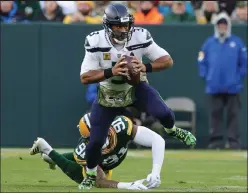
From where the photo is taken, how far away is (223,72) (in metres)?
17.0

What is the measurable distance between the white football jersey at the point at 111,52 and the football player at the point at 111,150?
15.7 inches

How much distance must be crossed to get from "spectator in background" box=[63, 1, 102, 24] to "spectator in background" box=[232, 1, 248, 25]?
2.47 meters

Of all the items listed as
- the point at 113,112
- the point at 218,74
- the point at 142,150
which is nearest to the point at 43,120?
the point at 142,150

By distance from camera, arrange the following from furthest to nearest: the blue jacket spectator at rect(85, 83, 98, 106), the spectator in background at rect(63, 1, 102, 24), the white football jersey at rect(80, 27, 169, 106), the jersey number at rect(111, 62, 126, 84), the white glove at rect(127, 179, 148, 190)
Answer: the spectator in background at rect(63, 1, 102, 24)
the blue jacket spectator at rect(85, 83, 98, 106)
the jersey number at rect(111, 62, 126, 84)
the white football jersey at rect(80, 27, 169, 106)
the white glove at rect(127, 179, 148, 190)

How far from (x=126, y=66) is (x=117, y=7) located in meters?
0.65

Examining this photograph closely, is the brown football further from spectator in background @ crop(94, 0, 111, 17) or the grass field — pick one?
spectator in background @ crop(94, 0, 111, 17)

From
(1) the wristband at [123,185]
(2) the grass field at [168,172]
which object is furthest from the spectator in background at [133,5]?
(1) the wristband at [123,185]

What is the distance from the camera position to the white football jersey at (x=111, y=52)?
9.81 m

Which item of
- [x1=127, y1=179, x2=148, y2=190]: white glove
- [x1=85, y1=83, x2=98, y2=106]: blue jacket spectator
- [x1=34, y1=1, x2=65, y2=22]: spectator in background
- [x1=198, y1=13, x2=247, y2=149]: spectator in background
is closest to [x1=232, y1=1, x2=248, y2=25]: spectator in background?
[x1=198, y1=13, x2=247, y2=149]: spectator in background

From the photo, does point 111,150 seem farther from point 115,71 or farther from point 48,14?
point 48,14

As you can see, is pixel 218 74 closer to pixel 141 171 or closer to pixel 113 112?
pixel 141 171

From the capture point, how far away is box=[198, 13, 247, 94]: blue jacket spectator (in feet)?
55.5

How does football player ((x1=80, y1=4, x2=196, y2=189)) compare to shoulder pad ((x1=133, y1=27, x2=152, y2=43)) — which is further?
shoulder pad ((x1=133, y1=27, x2=152, y2=43))

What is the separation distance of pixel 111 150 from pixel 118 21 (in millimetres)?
1468
